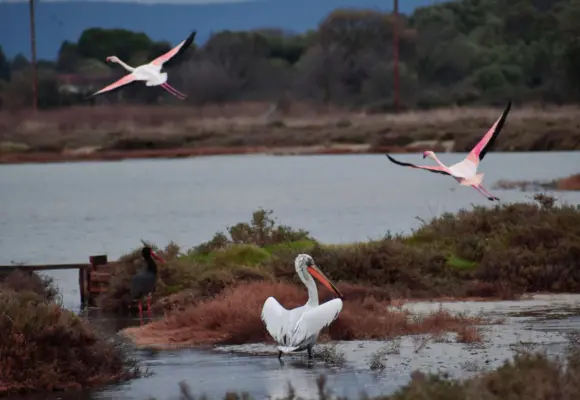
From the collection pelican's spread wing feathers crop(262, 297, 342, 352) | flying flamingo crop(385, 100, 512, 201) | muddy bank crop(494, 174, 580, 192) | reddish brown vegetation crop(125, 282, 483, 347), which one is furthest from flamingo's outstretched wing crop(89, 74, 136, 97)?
muddy bank crop(494, 174, 580, 192)

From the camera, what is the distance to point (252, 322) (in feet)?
60.1

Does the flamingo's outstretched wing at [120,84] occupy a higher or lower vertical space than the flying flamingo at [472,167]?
higher

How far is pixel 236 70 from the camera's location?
93688 millimetres

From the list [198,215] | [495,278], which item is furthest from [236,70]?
[495,278]

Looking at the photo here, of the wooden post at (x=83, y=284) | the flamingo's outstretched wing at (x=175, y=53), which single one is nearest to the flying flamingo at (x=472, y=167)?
the flamingo's outstretched wing at (x=175, y=53)

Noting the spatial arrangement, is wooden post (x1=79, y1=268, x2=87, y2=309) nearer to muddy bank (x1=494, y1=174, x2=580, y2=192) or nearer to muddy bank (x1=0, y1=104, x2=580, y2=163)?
muddy bank (x1=494, y1=174, x2=580, y2=192)

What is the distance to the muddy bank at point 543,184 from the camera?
49188 mm

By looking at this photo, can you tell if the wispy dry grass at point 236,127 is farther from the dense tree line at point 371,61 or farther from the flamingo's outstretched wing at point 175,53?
the flamingo's outstretched wing at point 175,53

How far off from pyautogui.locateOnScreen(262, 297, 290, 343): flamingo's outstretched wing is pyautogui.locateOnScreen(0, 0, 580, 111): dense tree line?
64026 millimetres

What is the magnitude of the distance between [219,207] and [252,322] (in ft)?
131

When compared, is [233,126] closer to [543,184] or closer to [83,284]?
[543,184]

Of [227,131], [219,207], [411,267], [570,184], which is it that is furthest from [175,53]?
[227,131]

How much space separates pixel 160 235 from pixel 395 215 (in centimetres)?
840

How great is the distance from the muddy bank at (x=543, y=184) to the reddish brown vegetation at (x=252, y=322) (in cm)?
3050
